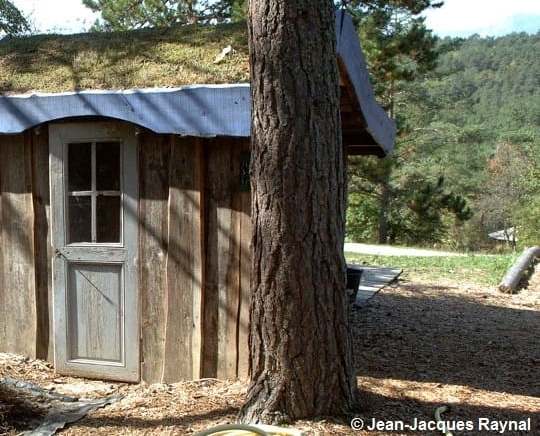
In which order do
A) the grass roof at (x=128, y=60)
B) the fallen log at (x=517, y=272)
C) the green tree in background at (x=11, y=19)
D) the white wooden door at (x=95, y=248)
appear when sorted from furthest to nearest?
the green tree in background at (x=11, y=19) < the fallen log at (x=517, y=272) < the white wooden door at (x=95, y=248) < the grass roof at (x=128, y=60)

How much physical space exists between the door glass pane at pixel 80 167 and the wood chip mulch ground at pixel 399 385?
1481mm

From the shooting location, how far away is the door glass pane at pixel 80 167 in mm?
4578

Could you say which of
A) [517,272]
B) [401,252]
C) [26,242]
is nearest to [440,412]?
[26,242]

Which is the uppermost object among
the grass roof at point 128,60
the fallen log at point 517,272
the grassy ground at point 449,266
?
the grass roof at point 128,60

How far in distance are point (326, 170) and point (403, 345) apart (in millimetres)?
3218

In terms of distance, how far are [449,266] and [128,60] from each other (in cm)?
932

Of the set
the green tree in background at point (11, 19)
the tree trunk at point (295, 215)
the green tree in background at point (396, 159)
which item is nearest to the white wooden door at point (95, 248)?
the tree trunk at point (295, 215)

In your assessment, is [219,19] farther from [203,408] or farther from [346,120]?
[203,408]

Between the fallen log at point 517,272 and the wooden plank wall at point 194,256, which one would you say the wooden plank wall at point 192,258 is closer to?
the wooden plank wall at point 194,256

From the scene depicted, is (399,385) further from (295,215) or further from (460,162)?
(460,162)

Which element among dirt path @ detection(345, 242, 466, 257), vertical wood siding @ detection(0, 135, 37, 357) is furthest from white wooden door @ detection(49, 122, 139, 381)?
dirt path @ detection(345, 242, 466, 257)

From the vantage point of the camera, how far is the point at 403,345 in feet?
19.4

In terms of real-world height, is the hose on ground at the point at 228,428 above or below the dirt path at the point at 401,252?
above

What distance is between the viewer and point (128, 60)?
4707 millimetres
